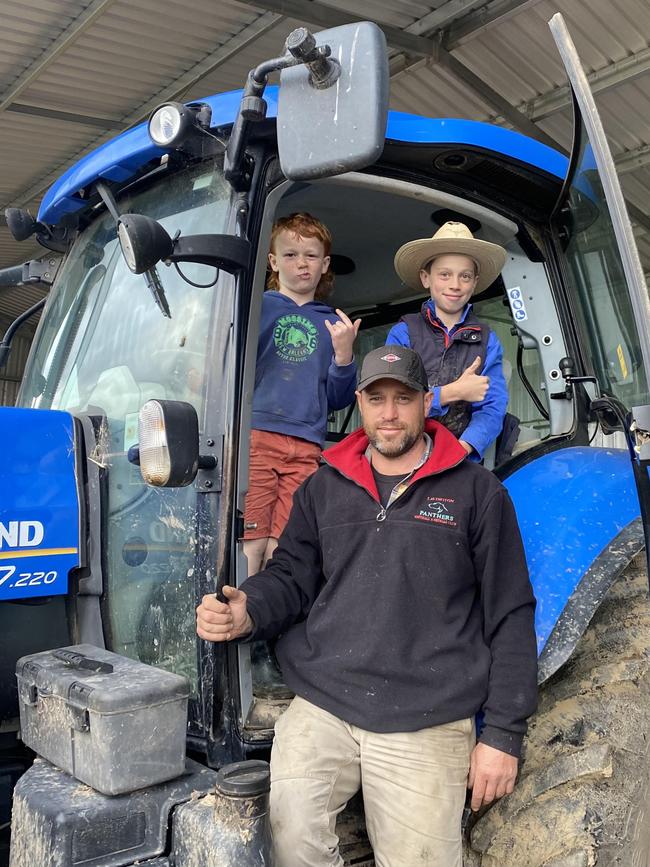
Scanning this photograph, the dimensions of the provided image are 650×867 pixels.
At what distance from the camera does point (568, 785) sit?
1880 millimetres

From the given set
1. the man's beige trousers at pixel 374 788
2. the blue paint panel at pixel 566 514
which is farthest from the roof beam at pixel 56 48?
the man's beige trousers at pixel 374 788

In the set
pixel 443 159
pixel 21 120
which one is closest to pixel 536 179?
pixel 443 159

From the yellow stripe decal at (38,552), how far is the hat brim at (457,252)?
141 cm

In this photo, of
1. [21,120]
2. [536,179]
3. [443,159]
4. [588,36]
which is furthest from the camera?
[21,120]

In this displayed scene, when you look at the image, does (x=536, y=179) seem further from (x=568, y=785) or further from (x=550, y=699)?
(x=568, y=785)

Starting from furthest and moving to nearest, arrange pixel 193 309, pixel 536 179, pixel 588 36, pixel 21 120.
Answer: pixel 21 120 → pixel 588 36 → pixel 536 179 → pixel 193 309

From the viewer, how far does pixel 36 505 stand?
215 centimetres

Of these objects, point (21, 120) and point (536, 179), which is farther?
point (21, 120)

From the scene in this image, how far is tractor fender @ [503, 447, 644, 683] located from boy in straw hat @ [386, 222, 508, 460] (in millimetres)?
259

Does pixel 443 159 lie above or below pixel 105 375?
above

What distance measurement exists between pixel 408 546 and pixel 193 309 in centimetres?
85

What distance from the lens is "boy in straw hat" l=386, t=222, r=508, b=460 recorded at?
259 centimetres

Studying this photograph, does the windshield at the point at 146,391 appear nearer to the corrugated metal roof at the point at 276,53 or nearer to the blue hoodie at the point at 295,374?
the blue hoodie at the point at 295,374

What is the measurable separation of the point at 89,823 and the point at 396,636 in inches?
29.3
